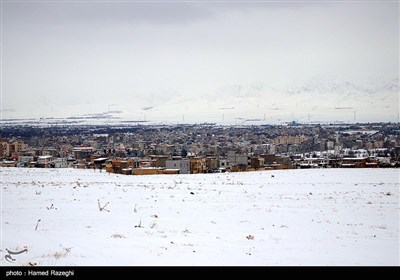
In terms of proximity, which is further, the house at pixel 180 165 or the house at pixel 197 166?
the house at pixel 197 166

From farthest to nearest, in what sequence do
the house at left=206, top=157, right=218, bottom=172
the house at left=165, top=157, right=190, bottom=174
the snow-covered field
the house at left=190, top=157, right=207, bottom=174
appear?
the house at left=206, top=157, right=218, bottom=172 → the house at left=190, top=157, right=207, bottom=174 → the house at left=165, top=157, right=190, bottom=174 → the snow-covered field

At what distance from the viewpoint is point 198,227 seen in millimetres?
14094

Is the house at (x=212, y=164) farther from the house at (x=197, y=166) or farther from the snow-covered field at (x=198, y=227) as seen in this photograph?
the snow-covered field at (x=198, y=227)

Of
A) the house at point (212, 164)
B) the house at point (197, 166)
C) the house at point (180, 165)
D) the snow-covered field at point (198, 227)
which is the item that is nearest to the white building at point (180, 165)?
the house at point (180, 165)

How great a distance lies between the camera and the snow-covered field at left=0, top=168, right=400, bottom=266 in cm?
1064

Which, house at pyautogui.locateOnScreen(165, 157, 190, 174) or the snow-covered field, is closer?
the snow-covered field

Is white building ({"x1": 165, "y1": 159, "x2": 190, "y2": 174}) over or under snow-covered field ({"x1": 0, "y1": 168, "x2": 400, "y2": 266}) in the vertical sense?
under

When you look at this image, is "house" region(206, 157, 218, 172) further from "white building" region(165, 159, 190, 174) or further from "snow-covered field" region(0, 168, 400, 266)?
"snow-covered field" region(0, 168, 400, 266)

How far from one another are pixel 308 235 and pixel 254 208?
192 inches

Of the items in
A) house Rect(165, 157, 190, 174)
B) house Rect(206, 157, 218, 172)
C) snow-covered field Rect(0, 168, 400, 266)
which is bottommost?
house Rect(206, 157, 218, 172)

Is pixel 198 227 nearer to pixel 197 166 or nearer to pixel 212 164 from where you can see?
pixel 197 166

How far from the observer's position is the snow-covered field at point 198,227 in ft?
34.9

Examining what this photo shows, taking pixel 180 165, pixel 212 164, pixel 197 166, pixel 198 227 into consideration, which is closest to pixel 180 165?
pixel 180 165

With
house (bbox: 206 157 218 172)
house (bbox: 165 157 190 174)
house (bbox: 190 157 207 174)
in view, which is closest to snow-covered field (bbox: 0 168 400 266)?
house (bbox: 165 157 190 174)
